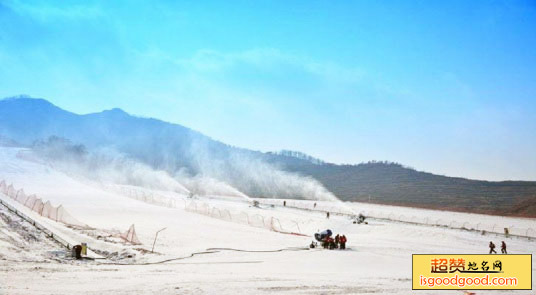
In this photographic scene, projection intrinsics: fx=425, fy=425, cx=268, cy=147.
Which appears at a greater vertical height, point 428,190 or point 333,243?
point 428,190

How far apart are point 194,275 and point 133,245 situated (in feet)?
35.6

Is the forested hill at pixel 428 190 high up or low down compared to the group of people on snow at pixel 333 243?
up

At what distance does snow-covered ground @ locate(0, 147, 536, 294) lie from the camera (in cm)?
1582

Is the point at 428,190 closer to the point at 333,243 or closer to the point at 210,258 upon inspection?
the point at 333,243

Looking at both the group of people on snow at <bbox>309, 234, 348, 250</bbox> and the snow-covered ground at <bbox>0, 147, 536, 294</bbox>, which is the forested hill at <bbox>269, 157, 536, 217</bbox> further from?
the group of people on snow at <bbox>309, 234, 348, 250</bbox>

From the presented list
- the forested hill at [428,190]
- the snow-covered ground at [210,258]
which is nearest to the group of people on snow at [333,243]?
the snow-covered ground at [210,258]

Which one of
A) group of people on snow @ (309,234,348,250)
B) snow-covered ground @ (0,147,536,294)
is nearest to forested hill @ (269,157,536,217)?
snow-covered ground @ (0,147,536,294)

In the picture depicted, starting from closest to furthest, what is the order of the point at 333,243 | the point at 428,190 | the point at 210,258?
1. the point at 210,258
2. the point at 333,243
3. the point at 428,190

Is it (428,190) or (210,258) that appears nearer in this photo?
(210,258)

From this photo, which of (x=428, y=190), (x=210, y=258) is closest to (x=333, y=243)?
(x=210, y=258)

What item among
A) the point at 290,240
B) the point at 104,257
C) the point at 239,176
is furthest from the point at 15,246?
the point at 239,176

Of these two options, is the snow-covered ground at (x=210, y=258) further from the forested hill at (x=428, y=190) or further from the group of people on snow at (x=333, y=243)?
the forested hill at (x=428, y=190)

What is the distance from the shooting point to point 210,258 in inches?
957

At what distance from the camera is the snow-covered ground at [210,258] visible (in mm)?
15820
